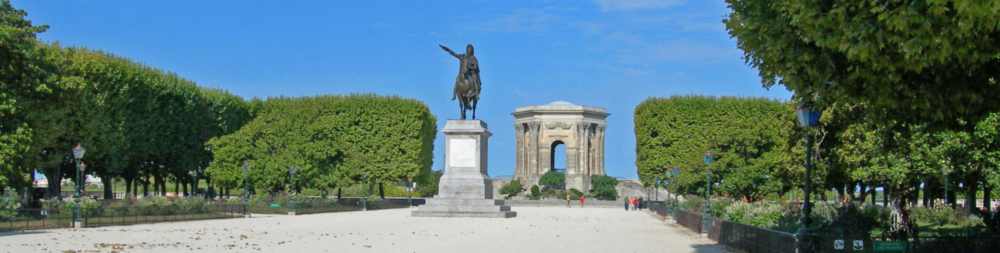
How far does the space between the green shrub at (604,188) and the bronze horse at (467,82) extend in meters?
50.4

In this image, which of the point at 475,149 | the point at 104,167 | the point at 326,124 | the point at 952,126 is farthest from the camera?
the point at 326,124

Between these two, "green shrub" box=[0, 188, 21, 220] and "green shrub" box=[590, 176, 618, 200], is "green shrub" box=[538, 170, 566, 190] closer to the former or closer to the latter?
"green shrub" box=[590, 176, 618, 200]

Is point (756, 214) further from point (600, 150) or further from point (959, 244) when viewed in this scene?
point (600, 150)

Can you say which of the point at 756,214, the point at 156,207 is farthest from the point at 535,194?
the point at 756,214

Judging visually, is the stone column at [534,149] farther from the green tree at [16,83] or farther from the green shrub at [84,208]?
the green shrub at [84,208]

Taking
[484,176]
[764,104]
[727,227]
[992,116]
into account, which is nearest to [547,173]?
[764,104]

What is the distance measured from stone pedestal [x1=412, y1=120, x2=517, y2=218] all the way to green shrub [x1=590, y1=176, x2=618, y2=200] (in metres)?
51.1

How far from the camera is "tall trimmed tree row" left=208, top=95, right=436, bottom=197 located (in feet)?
233

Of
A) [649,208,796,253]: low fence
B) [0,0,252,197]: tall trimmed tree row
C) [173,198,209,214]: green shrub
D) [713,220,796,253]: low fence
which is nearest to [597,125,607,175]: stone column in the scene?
[0,0,252,197]: tall trimmed tree row

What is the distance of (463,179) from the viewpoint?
4419 cm

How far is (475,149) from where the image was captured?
146 ft

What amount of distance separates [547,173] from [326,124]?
34536mm

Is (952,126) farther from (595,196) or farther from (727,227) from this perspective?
(595,196)

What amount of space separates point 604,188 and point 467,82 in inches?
2055
